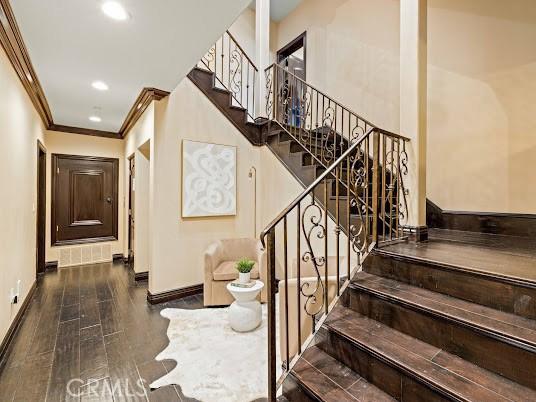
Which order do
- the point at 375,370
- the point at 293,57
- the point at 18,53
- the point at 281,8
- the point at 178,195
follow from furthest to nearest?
the point at 293,57, the point at 281,8, the point at 178,195, the point at 18,53, the point at 375,370

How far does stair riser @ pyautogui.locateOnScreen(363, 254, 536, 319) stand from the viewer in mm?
1369

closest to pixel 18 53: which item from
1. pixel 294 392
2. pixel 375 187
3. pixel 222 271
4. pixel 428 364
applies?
pixel 222 271

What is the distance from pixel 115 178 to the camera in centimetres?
573

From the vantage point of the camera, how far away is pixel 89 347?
7.88 ft

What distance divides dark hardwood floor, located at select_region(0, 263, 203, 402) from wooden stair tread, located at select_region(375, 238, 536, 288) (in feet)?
6.17

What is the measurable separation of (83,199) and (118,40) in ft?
13.7

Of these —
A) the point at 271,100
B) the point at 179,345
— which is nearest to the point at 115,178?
the point at 271,100

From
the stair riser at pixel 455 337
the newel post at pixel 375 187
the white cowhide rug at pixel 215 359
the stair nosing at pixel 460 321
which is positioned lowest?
the white cowhide rug at pixel 215 359

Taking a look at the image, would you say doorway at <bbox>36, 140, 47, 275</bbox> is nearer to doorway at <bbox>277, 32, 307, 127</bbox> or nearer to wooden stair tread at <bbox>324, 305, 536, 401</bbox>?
doorway at <bbox>277, 32, 307, 127</bbox>

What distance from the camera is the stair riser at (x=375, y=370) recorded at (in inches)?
48.8

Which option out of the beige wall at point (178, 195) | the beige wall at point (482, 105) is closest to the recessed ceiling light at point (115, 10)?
the beige wall at point (178, 195)

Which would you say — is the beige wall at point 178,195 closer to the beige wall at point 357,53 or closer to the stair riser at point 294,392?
the beige wall at point 357,53

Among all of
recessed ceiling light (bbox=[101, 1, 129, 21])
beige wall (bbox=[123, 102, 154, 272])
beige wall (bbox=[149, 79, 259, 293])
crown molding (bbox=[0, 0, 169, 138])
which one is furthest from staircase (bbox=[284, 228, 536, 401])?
beige wall (bbox=[123, 102, 154, 272])

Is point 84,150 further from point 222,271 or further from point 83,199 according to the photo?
point 222,271
